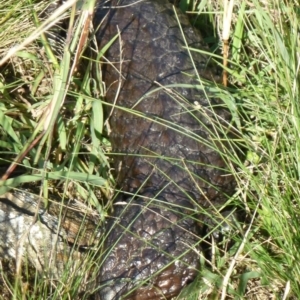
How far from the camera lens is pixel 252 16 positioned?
3.38 meters

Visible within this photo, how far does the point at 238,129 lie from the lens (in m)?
3.17

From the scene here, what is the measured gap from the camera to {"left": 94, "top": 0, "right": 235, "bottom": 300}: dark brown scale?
2926 mm

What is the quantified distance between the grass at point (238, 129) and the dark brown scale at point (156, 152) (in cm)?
8

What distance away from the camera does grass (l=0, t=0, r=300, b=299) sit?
2.86 metres

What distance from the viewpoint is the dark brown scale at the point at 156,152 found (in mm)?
2926

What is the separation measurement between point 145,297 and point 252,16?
1272 millimetres

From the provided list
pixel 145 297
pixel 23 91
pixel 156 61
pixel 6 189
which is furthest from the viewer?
pixel 23 91

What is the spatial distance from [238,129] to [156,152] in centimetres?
33

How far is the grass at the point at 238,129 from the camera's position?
2.86 meters

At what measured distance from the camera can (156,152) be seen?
319cm

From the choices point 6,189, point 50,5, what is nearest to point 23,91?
point 50,5

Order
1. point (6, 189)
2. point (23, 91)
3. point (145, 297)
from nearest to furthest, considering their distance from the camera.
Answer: point (145, 297) < point (6, 189) < point (23, 91)

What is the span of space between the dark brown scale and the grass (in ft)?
0.27

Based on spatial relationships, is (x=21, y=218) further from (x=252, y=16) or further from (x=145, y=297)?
(x=252, y=16)
